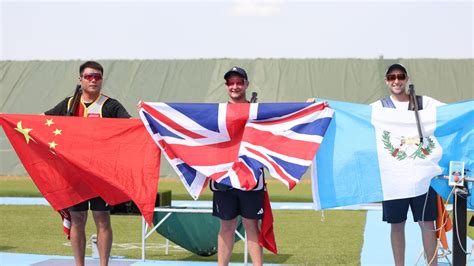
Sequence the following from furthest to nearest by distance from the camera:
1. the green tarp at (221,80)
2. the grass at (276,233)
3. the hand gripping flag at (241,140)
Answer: the green tarp at (221,80) → the grass at (276,233) → the hand gripping flag at (241,140)

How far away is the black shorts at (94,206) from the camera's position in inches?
287

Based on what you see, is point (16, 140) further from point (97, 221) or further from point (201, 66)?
point (201, 66)

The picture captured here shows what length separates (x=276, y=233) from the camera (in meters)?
12.5

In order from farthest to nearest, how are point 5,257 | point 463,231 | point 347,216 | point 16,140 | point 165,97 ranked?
point 165,97, point 347,216, point 5,257, point 16,140, point 463,231

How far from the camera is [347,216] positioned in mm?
15266

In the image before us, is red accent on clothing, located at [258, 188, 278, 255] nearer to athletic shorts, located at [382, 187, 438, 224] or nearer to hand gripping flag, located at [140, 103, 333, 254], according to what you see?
hand gripping flag, located at [140, 103, 333, 254]

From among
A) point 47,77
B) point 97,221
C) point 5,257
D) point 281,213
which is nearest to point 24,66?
point 47,77

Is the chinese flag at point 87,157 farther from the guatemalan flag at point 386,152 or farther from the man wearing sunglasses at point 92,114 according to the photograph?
the guatemalan flag at point 386,152

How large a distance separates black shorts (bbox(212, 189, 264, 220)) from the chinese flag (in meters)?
0.69

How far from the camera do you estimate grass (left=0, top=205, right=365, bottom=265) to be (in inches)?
392

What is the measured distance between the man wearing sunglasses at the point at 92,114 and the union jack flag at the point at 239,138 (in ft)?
1.39

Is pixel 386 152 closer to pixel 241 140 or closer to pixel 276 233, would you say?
pixel 241 140

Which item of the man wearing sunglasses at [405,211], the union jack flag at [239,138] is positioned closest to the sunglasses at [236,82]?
the union jack flag at [239,138]

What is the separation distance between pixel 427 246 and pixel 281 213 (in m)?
8.62
